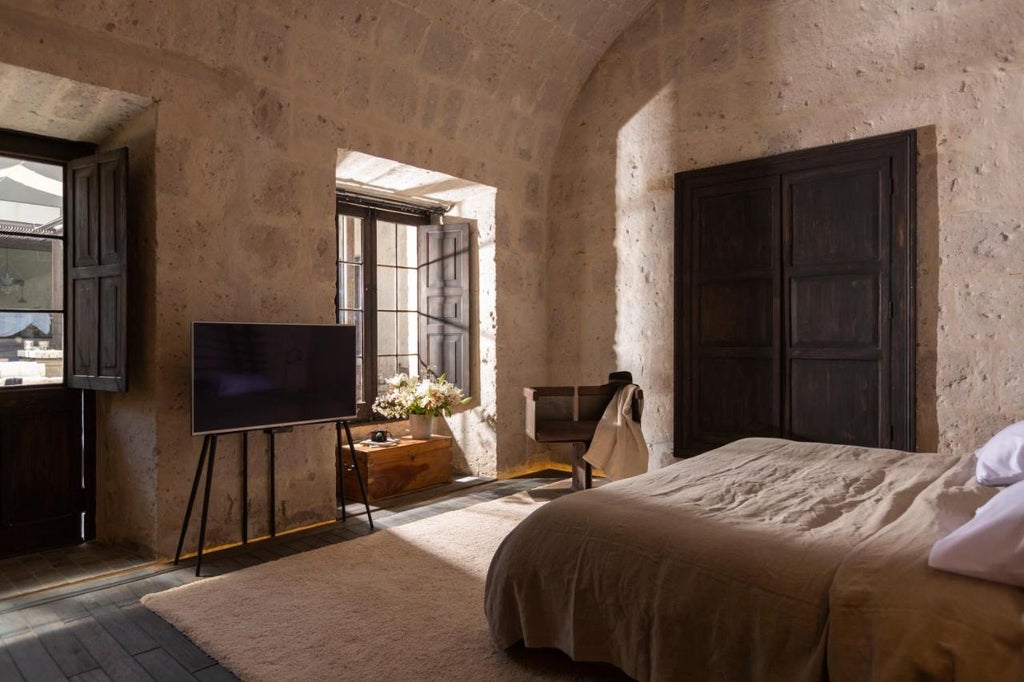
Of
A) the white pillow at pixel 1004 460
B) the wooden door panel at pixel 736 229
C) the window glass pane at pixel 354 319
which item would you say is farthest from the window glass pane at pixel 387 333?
the white pillow at pixel 1004 460

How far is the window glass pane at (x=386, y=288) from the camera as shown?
5.81 metres

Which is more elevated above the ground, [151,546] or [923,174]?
[923,174]

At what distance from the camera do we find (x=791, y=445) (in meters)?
3.16

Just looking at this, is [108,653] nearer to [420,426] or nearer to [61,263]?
[61,263]

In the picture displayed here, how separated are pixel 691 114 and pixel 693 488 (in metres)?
3.55

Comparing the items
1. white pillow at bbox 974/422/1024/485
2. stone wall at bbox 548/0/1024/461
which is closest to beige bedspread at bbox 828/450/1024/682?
white pillow at bbox 974/422/1024/485

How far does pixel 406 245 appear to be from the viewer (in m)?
6.04

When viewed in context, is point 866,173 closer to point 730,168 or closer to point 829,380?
point 730,168

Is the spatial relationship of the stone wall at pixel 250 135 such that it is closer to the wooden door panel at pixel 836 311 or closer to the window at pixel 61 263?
the window at pixel 61 263

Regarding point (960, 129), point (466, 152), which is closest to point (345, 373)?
point (466, 152)

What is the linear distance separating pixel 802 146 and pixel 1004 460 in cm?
287

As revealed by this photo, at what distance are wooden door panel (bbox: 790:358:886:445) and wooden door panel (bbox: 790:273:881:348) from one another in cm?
14

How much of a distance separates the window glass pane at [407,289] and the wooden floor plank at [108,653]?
11.9ft

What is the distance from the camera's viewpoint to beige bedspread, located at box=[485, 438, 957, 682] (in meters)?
1.65
